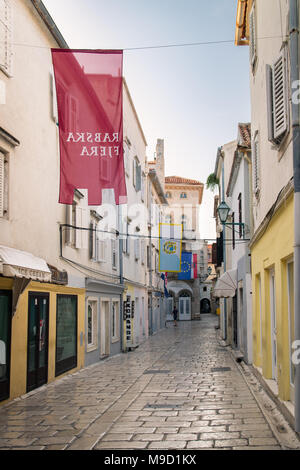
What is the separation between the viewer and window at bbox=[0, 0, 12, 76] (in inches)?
414

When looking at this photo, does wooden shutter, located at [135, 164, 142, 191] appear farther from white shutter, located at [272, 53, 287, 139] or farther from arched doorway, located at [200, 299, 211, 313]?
arched doorway, located at [200, 299, 211, 313]

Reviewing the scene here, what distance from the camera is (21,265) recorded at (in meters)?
9.84

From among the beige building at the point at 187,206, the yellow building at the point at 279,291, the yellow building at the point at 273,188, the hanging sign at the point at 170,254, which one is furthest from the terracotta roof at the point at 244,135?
the beige building at the point at 187,206

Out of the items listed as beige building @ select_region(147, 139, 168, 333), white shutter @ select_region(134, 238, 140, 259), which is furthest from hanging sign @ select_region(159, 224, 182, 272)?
beige building @ select_region(147, 139, 168, 333)

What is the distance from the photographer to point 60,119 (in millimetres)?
10195

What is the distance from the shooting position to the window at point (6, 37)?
10.5 meters

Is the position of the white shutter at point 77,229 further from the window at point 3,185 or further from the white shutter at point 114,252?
the white shutter at point 114,252

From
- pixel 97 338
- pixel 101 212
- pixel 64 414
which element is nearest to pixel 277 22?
pixel 64 414

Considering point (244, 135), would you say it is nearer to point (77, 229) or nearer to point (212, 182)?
point (77, 229)

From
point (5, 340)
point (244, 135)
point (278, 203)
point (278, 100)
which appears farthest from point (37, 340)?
point (244, 135)

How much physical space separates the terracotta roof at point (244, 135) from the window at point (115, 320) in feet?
28.3

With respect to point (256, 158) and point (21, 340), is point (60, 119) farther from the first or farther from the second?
point (256, 158)

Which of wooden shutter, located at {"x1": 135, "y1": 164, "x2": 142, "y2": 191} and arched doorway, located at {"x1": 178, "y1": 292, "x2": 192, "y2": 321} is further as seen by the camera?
arched doorway, located at {"x1": 178, "y1": 292, "x2": 192, "y2": 321}

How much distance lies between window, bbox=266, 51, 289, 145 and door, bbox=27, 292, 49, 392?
20.9ft
